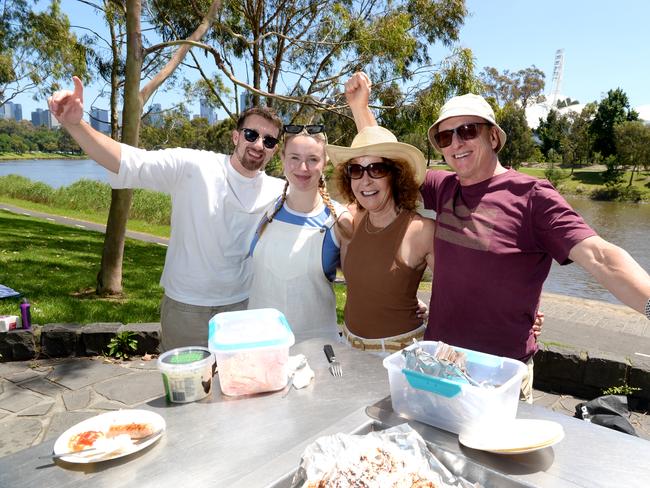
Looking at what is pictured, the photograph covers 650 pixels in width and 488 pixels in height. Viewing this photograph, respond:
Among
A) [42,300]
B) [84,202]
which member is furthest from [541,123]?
[42,300]

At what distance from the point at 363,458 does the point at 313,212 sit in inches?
64.7

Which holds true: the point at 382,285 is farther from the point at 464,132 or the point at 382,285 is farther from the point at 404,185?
the point at 464,132

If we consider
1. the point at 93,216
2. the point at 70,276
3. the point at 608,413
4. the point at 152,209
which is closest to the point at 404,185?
the point at 608,413

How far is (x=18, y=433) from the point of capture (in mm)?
3541

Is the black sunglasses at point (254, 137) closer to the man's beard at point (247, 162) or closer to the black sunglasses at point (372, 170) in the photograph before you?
the man's beard at point (247, 162)

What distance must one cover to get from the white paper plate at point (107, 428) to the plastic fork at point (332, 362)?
70 cm

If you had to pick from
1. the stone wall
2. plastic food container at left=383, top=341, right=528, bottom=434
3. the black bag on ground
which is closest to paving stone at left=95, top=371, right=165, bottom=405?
the stone wall

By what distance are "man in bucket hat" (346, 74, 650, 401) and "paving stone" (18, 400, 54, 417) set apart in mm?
3296

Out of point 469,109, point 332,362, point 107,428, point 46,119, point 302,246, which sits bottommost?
point 107,428

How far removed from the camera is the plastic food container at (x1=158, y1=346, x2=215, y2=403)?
1.67 metres

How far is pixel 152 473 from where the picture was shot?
131 cm

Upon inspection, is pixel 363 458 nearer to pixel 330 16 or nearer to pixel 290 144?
pixel 290 144

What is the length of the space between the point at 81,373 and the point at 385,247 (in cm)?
359

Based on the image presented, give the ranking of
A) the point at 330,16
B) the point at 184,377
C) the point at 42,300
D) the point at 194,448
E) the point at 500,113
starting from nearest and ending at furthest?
the point at 194,448 → the point at 184,377 → the point at 42,300 → the point at 500,113 → the point at 330,16
